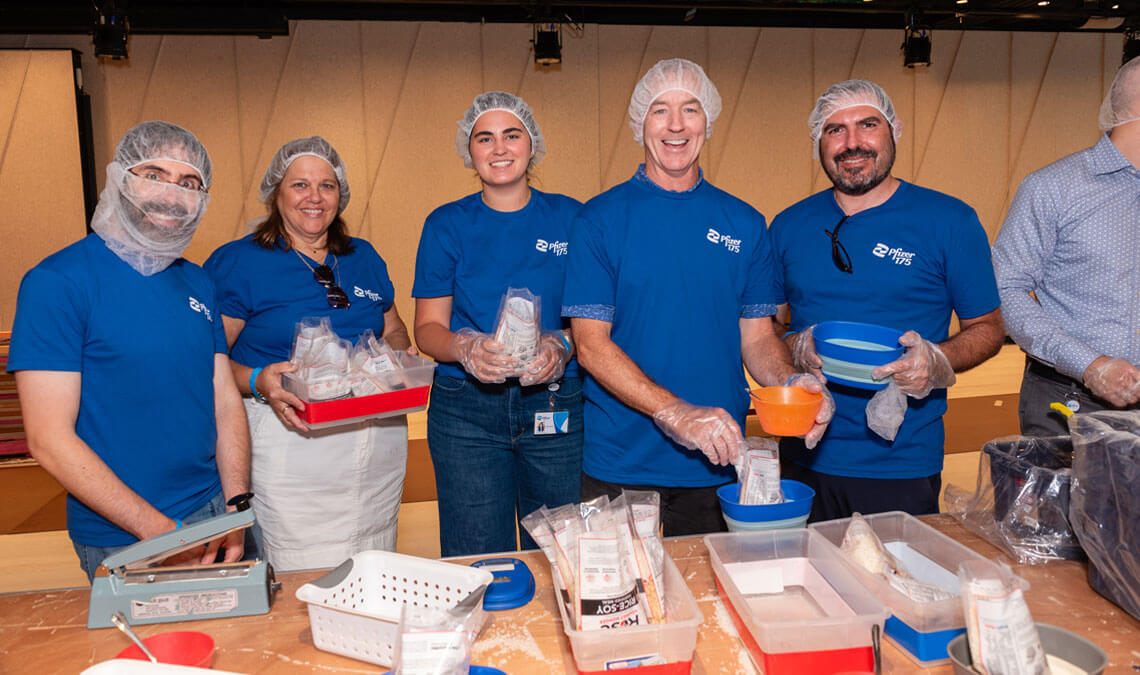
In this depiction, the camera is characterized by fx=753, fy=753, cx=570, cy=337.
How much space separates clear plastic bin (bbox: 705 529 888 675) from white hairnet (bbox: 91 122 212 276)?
57.9 inches

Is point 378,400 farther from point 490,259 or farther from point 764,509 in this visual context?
point 764,509

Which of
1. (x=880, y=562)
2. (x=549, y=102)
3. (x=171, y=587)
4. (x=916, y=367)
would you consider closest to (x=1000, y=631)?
(x=880, y=562)

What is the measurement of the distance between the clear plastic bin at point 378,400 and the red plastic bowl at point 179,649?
95cm

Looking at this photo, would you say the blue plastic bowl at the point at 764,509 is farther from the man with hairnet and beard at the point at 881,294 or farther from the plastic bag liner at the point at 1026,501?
the man with hairnet and beard at the point at 881,294

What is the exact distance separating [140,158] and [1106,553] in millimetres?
2282

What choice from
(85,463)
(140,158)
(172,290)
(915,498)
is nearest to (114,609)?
(85,463)

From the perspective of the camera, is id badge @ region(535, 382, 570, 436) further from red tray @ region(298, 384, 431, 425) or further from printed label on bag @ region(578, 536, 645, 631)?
printed label on bag @ region(578, 536, 645, 631)

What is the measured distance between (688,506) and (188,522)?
1.31m

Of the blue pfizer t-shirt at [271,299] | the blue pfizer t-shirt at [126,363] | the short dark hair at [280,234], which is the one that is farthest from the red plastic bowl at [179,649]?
the short dark hair at [280,234]

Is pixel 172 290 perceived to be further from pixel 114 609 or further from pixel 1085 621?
pixel 1085 621

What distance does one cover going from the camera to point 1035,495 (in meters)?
1.64

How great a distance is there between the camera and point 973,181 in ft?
28.7

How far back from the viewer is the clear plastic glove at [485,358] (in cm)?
216

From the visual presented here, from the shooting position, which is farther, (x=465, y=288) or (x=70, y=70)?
(x=70, y=70)
